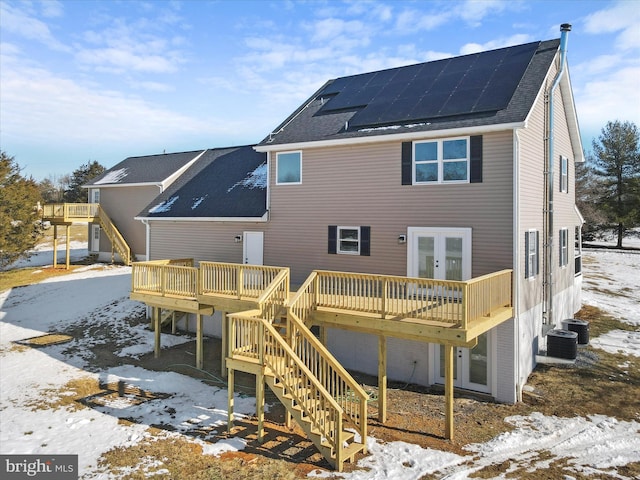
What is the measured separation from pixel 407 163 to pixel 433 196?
1275mm

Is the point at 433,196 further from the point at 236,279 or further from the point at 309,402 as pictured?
the point at 309,402

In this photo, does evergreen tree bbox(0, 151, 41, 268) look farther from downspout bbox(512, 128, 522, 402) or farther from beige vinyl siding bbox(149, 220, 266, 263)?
downspout bbox(512, 128, 522, 402)

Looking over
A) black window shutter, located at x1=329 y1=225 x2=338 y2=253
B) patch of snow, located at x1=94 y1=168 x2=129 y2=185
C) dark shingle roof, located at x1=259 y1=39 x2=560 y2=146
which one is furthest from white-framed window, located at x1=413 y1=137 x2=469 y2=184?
patch of snow, located at x1=94 y1=168 x2=129 y2=185

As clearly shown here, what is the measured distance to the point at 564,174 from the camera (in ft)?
53.7

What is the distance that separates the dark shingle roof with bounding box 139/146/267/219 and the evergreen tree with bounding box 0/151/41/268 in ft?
43.4

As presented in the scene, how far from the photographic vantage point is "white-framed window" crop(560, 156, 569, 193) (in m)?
15.9

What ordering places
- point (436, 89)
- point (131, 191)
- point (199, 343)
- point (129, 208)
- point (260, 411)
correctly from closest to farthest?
point (260, 411)
point (199, 343)
point (436, 89)
point (131, 191)
point (129, 208)

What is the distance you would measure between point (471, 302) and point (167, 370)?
989 centimetres

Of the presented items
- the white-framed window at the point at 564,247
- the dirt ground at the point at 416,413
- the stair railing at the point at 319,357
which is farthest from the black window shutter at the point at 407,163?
the white-framed window at the point at 564,247

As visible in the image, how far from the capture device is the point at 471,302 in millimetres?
9125

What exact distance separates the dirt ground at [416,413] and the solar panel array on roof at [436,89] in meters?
7.93

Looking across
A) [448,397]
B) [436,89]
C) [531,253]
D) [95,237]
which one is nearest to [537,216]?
[531,253]

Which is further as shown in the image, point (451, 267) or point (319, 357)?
point (451, 267)

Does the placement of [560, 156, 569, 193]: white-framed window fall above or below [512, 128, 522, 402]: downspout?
above
